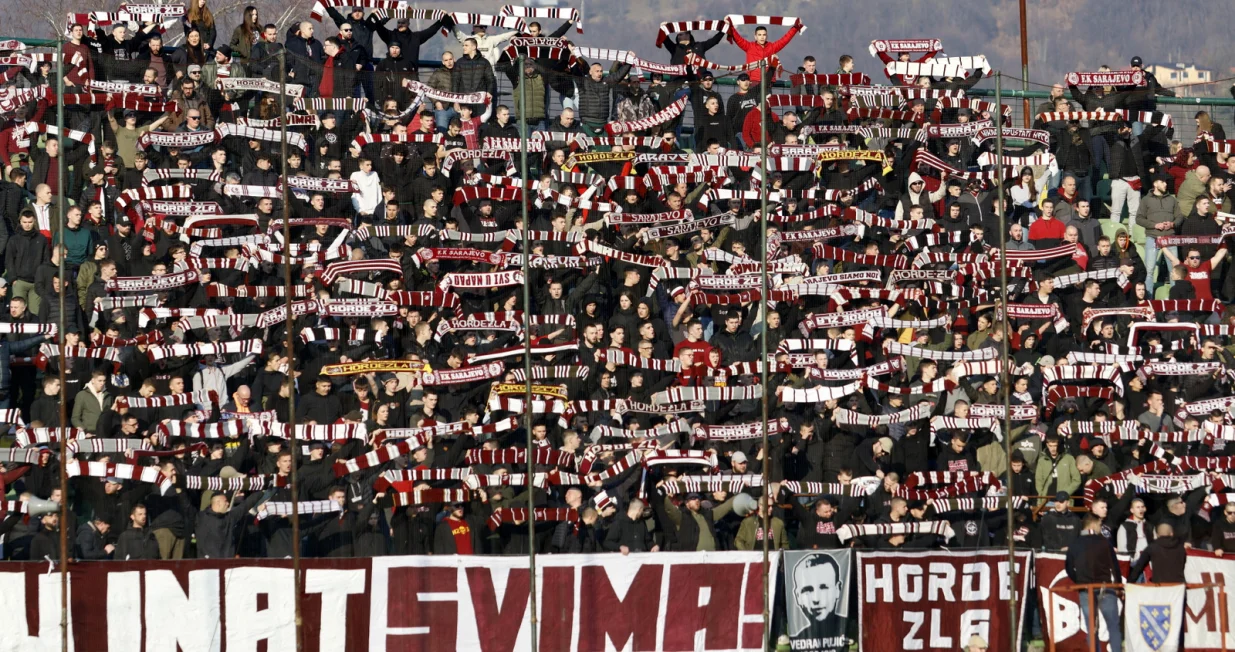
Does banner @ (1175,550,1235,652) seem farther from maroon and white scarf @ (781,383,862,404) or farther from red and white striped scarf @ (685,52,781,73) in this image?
red and white striped scarf @ (685,52,781,73)

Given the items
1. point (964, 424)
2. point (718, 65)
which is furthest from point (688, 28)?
point (964, 424)

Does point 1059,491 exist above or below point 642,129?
below

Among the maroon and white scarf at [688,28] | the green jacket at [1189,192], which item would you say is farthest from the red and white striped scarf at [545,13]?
the green jacket at [1189,192]

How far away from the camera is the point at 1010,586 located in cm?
1694

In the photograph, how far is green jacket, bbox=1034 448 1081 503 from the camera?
60.7ft

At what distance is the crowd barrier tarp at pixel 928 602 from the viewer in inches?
672

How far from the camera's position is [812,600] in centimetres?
1698

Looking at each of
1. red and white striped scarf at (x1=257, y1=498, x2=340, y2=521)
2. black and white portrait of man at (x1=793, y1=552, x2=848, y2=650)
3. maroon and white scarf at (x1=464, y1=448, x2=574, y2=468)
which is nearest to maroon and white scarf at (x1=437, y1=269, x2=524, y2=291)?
maroon and white scarf at (x1=464, y1=448, x2=574, y2=468)

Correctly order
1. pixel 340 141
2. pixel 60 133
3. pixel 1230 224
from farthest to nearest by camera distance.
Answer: pixel 1230 224 → pixel 340 141 → pixel 60 133

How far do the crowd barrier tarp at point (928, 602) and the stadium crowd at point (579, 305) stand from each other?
49 cm

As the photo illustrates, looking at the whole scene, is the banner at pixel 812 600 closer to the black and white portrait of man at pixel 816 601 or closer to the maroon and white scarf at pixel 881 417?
the black and white portrait of man at pixel 816 601

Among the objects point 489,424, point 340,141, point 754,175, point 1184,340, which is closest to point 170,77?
point 340,141

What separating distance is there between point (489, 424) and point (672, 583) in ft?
8.48

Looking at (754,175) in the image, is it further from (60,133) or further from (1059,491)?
(60,133)
